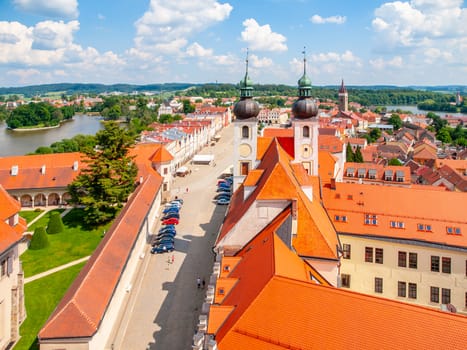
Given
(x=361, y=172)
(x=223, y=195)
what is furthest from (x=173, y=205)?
(x=361, y=172)

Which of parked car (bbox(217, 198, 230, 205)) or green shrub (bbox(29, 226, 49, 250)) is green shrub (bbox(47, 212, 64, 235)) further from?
parked car (bbox(217, 198, 230, 205))

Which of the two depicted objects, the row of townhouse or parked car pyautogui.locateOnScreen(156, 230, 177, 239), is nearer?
the row of townhouse

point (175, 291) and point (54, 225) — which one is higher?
point (54, 225)

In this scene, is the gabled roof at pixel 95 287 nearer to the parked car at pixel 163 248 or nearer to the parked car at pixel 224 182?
the parked car at pixel 163 248

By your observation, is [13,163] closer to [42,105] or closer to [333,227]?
[333,227]

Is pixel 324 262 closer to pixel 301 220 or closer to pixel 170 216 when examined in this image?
pixel 301 220

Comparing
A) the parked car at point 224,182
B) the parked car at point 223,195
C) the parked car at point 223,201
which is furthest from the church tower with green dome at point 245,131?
the parked car at point 224,182

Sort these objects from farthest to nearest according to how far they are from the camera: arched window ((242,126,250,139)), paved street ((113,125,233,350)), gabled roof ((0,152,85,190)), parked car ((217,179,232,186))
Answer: parked car ((217,179,232,186)) < gabled roof ((0,152,85,190)) < arched window ((242,126,250,139)) < paved street ((113,125,233,350))

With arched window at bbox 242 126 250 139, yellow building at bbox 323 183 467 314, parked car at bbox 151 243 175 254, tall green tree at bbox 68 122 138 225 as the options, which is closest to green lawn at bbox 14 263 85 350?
parked car at bbox 151 243 175 254
